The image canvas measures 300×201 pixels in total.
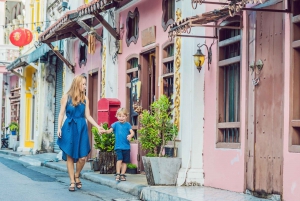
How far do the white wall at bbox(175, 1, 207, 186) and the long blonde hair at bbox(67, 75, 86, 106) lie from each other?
183cm

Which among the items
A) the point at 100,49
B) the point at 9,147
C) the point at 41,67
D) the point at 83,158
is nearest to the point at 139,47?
the point at 100,49

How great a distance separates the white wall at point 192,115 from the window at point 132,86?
11.7 feet

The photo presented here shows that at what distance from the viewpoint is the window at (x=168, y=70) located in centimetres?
1390

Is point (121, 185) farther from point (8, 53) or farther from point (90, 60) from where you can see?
point (8, 53)

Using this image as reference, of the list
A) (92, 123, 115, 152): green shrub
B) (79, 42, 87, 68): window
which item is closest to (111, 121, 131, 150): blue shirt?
(92, 123, 115, 152): green shrub

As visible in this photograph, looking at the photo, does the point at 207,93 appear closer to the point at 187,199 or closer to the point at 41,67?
the point at 187,199

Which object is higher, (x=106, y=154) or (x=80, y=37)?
(x=80, y=37)

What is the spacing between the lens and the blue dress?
11.5m

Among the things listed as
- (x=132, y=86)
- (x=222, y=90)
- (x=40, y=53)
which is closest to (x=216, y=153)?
(x=222, y=90)

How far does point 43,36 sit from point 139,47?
22.1ft

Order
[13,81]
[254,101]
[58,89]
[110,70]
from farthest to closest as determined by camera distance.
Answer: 1. [13,81]
2. [58,89]
3. [110,70]
4. [254,101]

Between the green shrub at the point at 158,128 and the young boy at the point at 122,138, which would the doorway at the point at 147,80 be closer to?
the young boy at the point at 122,138

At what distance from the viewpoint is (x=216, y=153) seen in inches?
462

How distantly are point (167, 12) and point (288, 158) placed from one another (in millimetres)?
5843
